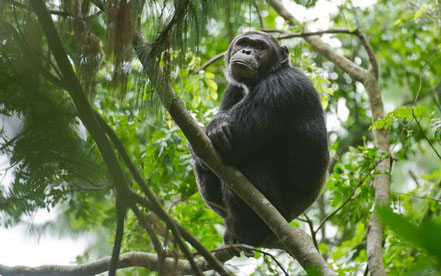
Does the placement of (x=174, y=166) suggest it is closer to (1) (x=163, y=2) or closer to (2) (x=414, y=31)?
(1) (x=163, y=2)

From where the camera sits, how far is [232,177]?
5.04 metres

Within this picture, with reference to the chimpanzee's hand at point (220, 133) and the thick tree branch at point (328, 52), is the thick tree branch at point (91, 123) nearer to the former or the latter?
the chimpanzee's hand at point (220, 133)

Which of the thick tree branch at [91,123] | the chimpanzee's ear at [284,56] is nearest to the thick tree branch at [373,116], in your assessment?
the chimpanzee's ear at [284,56]

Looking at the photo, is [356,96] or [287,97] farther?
[356,96]

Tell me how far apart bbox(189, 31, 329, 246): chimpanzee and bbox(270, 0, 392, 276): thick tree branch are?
3.00 feet

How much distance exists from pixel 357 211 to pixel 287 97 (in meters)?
2.01

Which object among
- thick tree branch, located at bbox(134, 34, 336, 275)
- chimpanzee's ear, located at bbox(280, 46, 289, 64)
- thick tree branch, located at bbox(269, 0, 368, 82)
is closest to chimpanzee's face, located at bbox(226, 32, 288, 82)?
chimpanzee's ear, located at bbox(280, 46, 289, 64)

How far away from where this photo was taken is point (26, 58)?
3020 mm

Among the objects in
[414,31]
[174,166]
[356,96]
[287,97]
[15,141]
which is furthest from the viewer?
[414,31]

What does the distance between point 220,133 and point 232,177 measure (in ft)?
3.12

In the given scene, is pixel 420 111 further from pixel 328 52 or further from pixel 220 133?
pixel 328 52

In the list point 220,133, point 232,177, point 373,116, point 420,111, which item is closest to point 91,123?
point 232,177

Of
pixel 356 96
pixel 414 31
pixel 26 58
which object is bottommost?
pixel 26 58

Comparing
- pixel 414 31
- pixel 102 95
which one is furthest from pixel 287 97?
pixel 414 31
